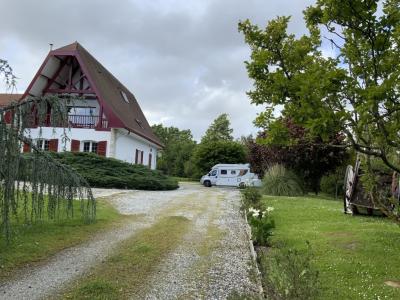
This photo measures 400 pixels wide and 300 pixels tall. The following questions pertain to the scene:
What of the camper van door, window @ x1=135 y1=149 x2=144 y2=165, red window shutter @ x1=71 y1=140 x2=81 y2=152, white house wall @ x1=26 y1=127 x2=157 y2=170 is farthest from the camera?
the camper van door

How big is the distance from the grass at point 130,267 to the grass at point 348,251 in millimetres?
2432

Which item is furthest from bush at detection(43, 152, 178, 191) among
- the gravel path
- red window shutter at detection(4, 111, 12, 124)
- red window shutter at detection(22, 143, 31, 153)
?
red window shutter at detection(4, 111, 12, 124)

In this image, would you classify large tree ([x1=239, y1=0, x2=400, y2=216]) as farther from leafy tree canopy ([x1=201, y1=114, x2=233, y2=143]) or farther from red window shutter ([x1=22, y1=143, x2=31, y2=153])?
leafy tree canopy ([x1=201, y1=114, x2=233, y2=143])

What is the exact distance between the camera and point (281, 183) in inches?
972

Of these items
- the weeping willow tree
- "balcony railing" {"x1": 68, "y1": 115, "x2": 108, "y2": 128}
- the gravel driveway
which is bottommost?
the gravel driveway

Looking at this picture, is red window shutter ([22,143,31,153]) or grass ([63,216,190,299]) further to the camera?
red window shutter ([22,143,31,153])

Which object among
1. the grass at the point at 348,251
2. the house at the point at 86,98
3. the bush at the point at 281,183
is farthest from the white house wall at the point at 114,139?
the grass at the point at 348,251

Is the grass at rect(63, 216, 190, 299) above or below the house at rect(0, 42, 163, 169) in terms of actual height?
below

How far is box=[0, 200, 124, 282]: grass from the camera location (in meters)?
7.26

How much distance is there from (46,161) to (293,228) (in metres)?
6.47

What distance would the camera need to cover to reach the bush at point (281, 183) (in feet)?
80.1

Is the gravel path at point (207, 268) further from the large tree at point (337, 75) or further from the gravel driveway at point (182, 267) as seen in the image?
the large tree at point (337, 75)

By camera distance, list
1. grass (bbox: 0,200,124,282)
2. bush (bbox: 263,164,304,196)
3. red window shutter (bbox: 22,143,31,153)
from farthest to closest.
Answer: bush (bbox: 263,164,304,196), red window shutter (bbox: 22,143,31,153), grass (bbox: 0,200,124,282)

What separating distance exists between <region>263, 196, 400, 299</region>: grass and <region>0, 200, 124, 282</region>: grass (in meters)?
4.19
